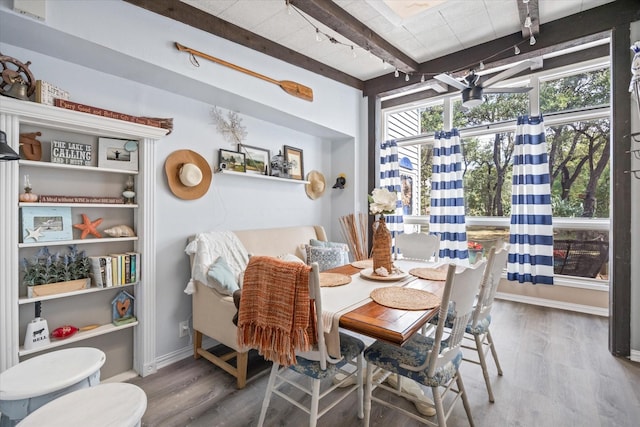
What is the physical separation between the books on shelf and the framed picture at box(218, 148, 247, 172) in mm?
1085

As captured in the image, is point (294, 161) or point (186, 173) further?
point (294, 161)

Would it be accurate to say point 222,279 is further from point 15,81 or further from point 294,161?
point 294,161

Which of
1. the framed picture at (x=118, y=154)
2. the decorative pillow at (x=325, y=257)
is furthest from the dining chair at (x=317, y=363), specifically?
the framed picture at (x=118, y=154)

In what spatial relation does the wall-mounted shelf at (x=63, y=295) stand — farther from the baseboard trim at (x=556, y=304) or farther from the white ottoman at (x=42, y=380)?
the baseboard trim at (x=556, y=304)

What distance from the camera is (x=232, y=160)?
9.62 feet

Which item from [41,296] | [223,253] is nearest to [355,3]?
[223,253]

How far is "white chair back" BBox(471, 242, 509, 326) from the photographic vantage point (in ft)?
5.55

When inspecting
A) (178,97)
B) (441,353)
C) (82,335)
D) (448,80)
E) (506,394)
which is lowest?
(506,394)

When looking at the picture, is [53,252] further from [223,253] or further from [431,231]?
[431,231]

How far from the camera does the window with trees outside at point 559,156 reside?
3410mm

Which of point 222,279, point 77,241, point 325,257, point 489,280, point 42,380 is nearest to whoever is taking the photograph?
point 42,380

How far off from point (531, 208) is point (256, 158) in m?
3.25


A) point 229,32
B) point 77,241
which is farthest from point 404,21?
point 77,241

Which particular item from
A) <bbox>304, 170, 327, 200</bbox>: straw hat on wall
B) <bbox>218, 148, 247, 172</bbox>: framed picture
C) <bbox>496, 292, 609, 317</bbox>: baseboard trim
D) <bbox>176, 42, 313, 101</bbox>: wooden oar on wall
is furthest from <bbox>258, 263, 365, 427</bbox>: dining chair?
<bbox>496, 292, 609, 317</bbox>: baseboard trim
